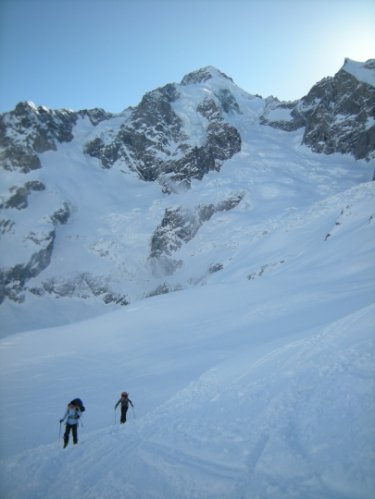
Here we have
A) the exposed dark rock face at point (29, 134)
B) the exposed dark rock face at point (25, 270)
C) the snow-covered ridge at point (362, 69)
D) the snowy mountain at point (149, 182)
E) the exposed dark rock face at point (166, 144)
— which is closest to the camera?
the snowy mountain at point (149, 182)

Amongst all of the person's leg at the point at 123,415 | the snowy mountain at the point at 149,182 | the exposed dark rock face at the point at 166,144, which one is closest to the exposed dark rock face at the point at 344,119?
the snowy mountain at the point at 149,182

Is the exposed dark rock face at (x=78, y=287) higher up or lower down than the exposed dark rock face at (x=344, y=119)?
lower down

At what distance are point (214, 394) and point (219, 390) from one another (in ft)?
0.78

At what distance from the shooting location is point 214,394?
10.6m

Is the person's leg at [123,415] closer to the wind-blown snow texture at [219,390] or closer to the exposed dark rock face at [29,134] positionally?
the wind-blown snow texture at [219,390]

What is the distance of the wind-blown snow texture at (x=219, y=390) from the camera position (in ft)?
21.8

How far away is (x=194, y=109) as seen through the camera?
122438 millimetres

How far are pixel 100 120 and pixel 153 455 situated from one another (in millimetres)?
146847

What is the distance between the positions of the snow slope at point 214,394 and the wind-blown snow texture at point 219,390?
0.13 ft

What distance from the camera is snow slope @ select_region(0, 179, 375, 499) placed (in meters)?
6.62

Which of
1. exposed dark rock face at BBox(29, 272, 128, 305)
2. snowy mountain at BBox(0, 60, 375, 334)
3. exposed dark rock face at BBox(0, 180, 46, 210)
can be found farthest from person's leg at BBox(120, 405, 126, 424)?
exposed dark rock face at BBox(0, 180, 46, 210)

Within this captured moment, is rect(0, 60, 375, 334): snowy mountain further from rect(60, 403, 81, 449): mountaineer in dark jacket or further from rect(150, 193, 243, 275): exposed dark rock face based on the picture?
rect(60, 403, 81, 449): mountaineer in dark jacket

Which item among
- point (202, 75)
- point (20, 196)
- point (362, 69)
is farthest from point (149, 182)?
point (362, 69)

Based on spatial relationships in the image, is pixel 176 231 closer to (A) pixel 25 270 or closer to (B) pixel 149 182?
(B) pixel 149 182
